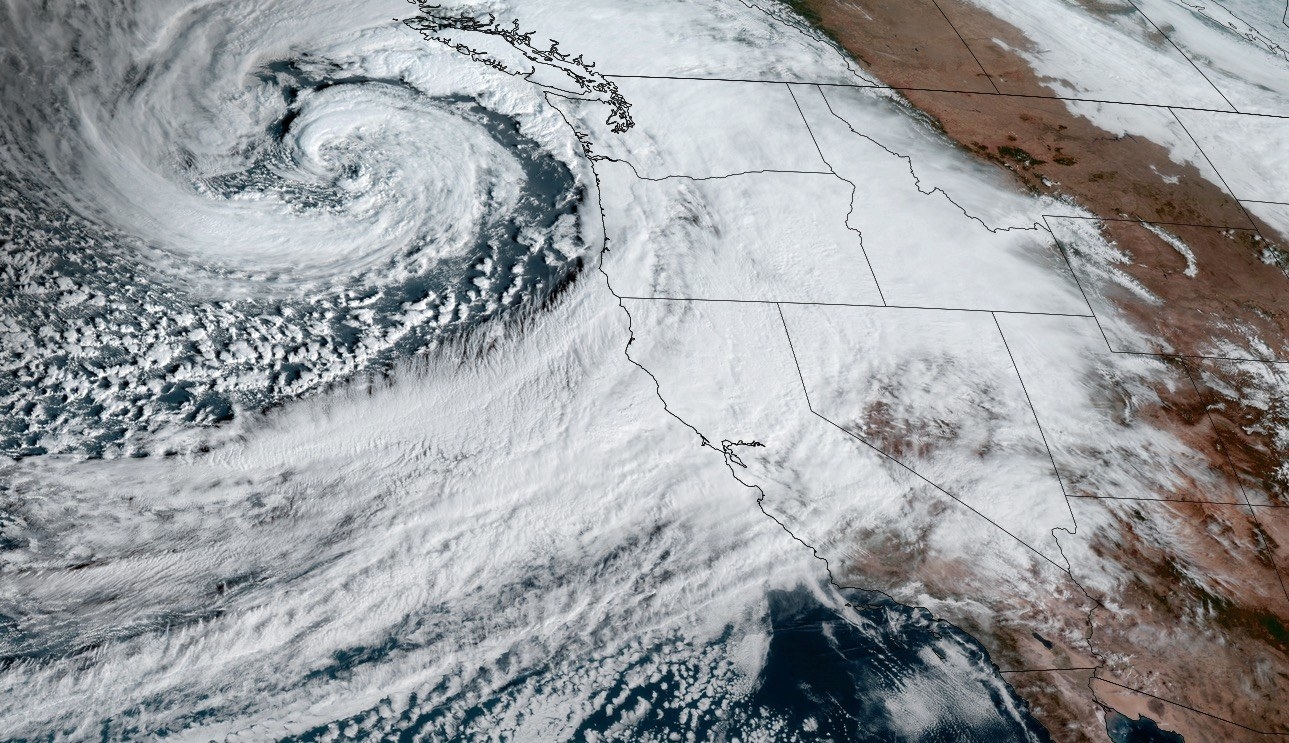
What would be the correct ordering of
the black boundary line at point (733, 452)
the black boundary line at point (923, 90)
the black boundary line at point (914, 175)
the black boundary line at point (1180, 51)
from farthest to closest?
the black boundary line at point (1180, 51), the black boundary line at point (923, 90), the black boundary line at point (914, 175), the black boundary line at point (733, 452)

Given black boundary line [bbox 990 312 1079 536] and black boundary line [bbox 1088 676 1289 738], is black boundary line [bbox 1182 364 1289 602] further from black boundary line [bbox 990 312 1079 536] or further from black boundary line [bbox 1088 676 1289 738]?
black boundary line [bbox 990 312 1079 536]

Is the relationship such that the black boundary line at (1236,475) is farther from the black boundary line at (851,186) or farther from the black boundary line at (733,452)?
the black boundary line at (851,186)

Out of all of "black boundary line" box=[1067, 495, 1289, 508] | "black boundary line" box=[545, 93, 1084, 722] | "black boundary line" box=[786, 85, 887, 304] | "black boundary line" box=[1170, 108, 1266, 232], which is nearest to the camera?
"black boundary line" box=[545, 93, 1084, 722]

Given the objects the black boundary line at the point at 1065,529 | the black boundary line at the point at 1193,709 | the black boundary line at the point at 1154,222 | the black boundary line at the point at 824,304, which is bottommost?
the black boundary line at the point at 1193,709

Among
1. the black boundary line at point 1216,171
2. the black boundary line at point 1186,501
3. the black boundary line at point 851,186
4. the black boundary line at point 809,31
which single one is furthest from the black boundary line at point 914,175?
the black boundary line at point 1186,501

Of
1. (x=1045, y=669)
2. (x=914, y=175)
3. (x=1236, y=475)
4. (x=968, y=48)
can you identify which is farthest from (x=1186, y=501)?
(x=968, y=48)

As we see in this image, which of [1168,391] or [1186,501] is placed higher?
[1168,391]

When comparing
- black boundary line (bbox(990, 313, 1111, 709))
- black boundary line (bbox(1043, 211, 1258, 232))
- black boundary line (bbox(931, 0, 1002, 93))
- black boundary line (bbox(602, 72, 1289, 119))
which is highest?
black boundary line (bbox(931, 0, 1002, 93))

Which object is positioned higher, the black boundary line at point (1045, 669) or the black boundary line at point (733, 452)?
the black boundary line at point (733, 452)

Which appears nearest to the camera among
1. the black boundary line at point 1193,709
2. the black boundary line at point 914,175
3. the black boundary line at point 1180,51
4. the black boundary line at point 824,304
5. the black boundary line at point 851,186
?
the black boundary line at point 1193,709

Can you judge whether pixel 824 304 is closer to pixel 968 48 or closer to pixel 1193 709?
pixel 1193 709

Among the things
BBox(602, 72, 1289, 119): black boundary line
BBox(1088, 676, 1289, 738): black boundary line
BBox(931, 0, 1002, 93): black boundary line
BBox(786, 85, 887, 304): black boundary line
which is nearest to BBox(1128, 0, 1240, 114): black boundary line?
BBox(602, 72, 1289, 119): black boundary line
